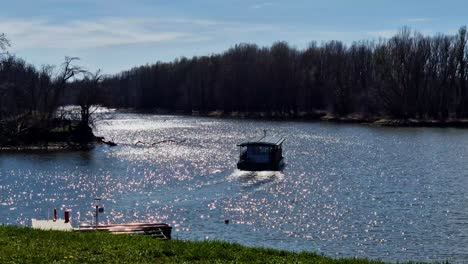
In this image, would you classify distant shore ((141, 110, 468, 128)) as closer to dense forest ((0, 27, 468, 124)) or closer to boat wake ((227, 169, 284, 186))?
dense forest ((0, 27, 468, 124))

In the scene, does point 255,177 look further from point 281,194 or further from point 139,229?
point 139,229

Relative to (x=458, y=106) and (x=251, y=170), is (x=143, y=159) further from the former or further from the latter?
(x=458, y=106)

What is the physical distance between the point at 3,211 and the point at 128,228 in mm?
12954

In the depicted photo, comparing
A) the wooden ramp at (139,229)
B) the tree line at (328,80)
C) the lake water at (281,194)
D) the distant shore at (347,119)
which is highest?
the tree line at (328,80)

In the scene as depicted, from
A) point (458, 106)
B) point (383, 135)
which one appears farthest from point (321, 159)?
point (458, 106)

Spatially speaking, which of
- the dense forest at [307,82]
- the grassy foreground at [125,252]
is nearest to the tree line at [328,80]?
the dense forest at [307,82]

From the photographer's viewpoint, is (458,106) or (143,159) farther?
(458,106)

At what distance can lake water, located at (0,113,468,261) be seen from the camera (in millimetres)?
27875

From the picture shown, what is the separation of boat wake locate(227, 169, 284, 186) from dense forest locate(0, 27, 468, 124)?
128 feet

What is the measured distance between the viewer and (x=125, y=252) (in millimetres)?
13609

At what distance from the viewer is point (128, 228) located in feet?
84.2

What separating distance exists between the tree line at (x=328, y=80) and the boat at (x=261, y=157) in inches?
1960

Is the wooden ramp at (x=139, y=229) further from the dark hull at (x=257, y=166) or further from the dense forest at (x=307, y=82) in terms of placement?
the dense forest at (x=307, y=82)

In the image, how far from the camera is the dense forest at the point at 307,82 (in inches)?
4391
